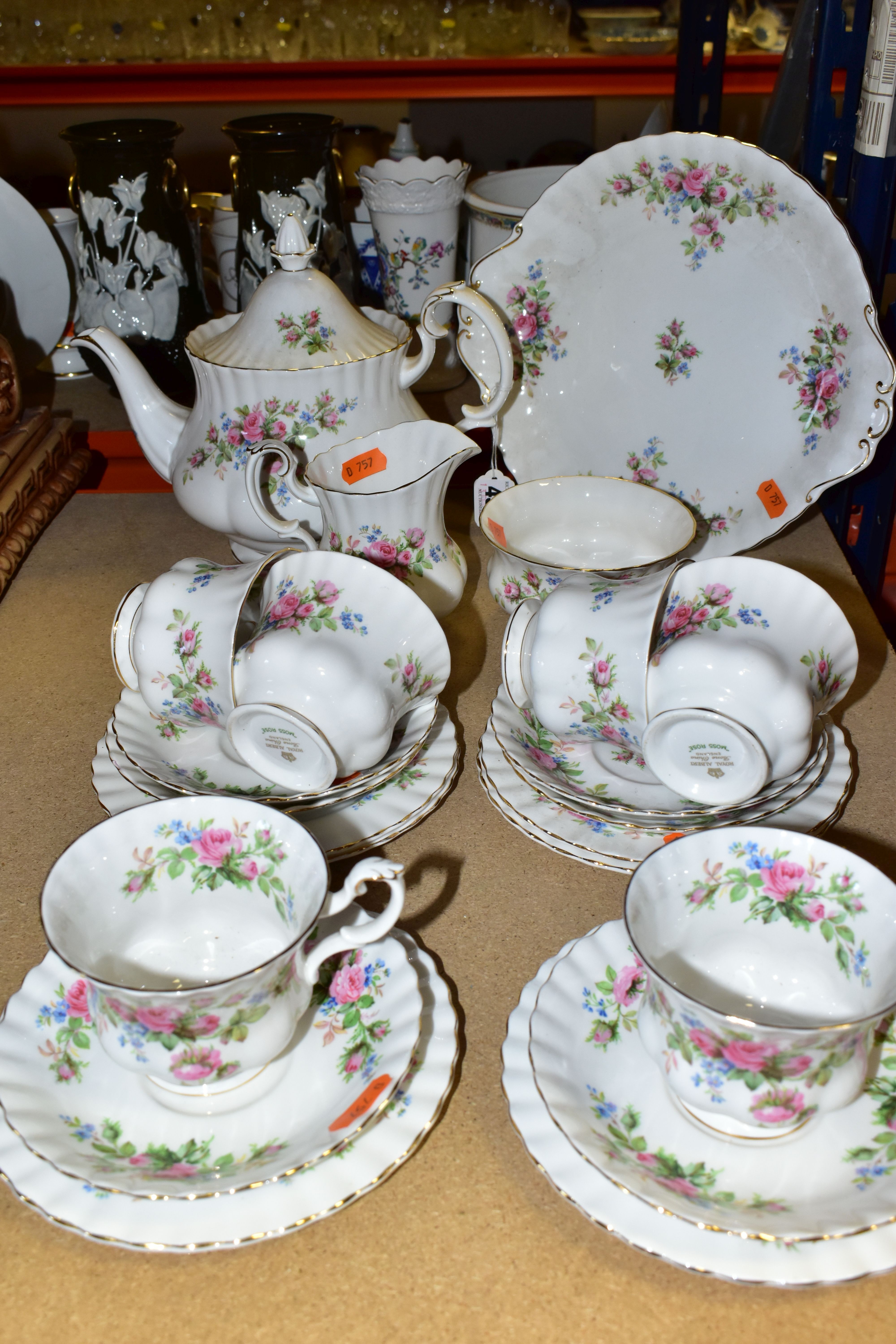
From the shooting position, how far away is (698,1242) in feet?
1.43

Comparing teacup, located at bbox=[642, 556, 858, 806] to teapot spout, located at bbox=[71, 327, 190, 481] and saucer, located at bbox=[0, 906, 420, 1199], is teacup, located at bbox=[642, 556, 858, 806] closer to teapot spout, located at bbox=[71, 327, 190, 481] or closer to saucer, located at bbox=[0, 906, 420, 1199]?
saucer, located at bbox=[0, 906, 420, 1199]

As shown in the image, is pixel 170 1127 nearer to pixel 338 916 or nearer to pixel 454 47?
pixel 338 916

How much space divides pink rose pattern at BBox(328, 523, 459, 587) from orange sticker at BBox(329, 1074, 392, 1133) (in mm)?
382

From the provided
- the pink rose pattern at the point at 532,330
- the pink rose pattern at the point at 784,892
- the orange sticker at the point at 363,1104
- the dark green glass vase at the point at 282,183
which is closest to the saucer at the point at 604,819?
the pink rose pattern at the point at 784,892

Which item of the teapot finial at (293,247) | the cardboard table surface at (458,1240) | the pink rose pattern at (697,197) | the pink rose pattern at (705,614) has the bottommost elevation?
the cardboard table surface at (458,1240)

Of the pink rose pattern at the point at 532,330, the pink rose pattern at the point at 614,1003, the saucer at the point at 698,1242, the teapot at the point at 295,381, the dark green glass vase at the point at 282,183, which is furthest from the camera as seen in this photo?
the dark green glass vase at the point at 282,183

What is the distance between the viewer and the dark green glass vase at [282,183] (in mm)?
1129

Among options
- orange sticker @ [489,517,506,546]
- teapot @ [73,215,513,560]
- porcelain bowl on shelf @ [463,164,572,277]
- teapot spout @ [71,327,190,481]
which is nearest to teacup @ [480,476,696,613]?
orange sticker @ [489,517,506,546]

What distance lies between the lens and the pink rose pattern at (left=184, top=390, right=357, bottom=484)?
88 cm

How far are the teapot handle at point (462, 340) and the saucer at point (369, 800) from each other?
0.92 ft

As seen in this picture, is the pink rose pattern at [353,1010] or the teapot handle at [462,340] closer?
the pink rose pattern at [353,1010]

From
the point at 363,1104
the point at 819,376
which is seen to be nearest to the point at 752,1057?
the point at 363,1104

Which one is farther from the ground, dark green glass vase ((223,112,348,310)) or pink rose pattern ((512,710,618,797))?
dark green glass vase ((223,112,348,310))

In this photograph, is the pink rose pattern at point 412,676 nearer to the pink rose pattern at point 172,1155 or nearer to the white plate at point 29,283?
the pink rose pattern at point 172,1155
